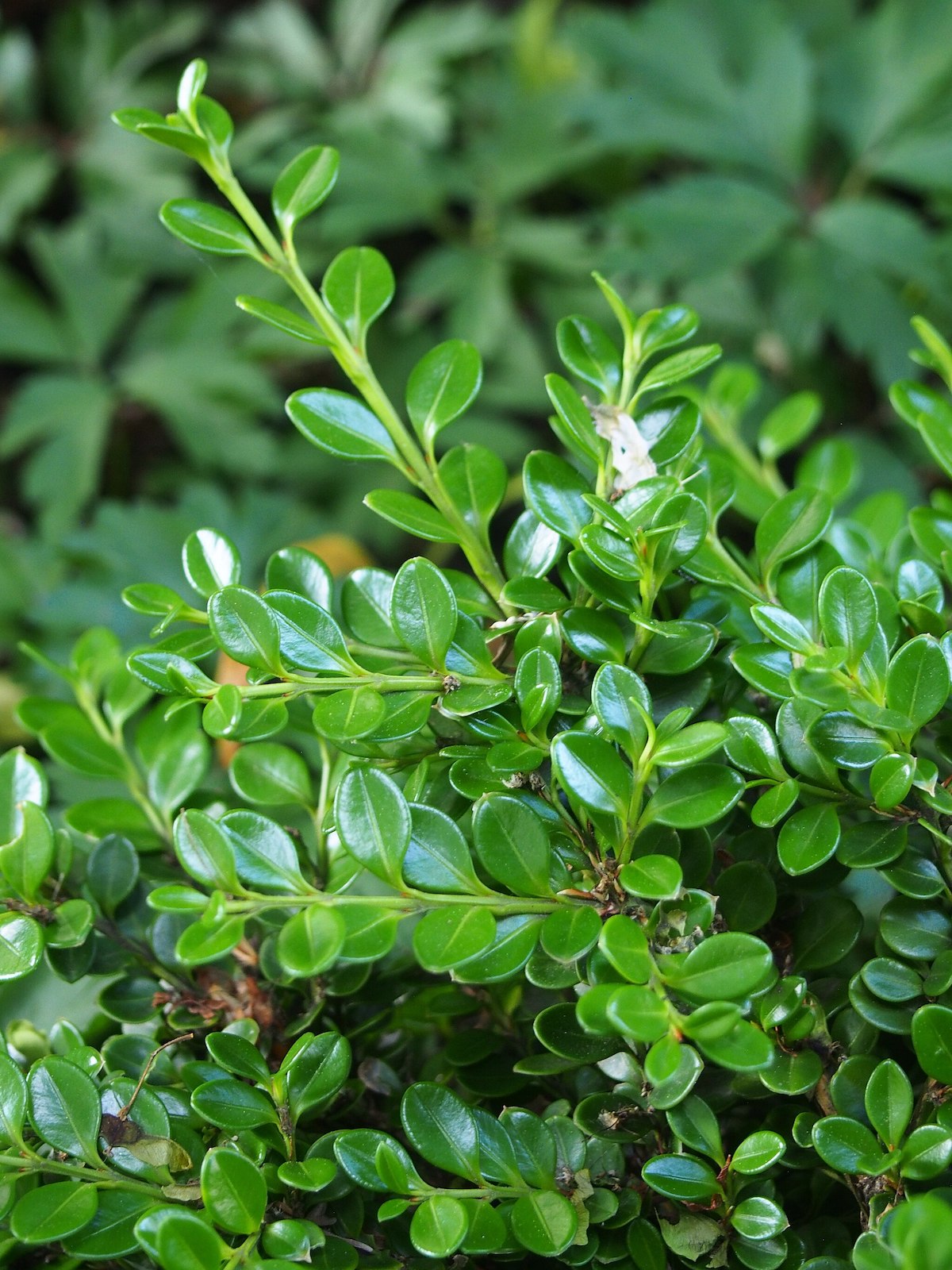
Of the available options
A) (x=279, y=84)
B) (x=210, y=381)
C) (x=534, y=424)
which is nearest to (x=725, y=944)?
(x=210, y=381)

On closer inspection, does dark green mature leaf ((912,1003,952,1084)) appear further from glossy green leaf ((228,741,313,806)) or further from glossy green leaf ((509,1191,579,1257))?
glossy green leaf ((228,741,313,806))

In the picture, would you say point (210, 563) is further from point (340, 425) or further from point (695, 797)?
point (695, 797)

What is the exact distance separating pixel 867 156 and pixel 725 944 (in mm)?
1290

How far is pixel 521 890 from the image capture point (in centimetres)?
34

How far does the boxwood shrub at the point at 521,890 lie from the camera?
33cm

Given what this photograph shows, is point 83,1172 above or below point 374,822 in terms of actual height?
below

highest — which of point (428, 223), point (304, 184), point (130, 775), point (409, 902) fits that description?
point (304, 184)

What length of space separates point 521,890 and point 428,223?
4.62 feet

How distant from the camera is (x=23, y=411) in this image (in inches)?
54.3

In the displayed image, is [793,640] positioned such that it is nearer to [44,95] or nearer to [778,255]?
[778,255]

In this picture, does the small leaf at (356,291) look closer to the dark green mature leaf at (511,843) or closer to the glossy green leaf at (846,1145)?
the dark green mature leaf at (511,843)

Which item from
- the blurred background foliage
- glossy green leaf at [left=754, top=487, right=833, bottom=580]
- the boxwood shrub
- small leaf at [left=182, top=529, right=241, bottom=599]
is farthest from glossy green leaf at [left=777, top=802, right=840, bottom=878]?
the blurred background foliage

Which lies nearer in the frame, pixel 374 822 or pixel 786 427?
pixel 374 822

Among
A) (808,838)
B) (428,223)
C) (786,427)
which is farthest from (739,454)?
(428,223)
